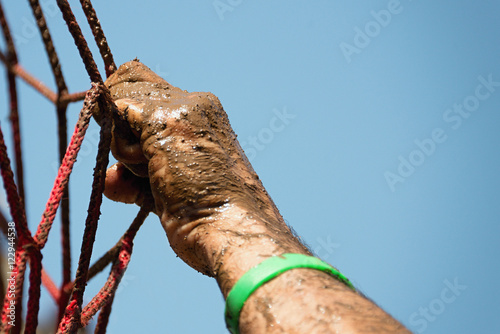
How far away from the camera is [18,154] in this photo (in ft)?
8.57

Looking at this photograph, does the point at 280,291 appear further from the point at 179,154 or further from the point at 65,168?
→ the point at 65,168

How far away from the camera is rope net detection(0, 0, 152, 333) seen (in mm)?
1962

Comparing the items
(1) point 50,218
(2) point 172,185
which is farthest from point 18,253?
(2) point 172,185

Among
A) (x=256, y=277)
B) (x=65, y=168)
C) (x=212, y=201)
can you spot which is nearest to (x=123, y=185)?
(x=65, y=168)

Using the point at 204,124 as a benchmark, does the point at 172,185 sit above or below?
below

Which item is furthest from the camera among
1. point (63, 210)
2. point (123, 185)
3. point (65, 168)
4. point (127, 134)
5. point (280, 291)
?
point (63, 210)

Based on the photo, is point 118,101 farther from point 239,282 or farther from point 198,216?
point 239,282

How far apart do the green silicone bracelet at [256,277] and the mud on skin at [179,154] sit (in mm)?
307

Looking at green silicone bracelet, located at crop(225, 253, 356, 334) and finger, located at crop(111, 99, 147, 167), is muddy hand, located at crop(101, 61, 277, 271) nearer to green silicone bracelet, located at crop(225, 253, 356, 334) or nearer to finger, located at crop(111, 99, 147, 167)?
finger, located at crop(111, 99, 147, 167)

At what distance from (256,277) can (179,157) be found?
67cm

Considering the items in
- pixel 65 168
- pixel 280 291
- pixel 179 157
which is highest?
pixel 65 168

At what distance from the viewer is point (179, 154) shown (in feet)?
7.18

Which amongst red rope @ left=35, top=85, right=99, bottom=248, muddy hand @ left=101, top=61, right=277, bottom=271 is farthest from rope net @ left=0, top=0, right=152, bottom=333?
muddy hand @ left=101, top=61, right=277, bottom=271

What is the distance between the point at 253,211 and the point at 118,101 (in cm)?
77
